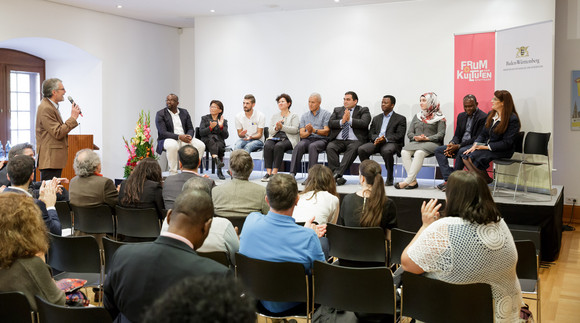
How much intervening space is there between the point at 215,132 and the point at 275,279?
5.87 m

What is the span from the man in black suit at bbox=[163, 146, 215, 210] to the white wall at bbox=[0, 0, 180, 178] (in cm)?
584

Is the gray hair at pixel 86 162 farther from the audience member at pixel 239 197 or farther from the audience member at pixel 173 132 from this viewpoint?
the audience member at pixel 173 132

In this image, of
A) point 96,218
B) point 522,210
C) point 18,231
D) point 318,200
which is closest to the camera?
point 18,231

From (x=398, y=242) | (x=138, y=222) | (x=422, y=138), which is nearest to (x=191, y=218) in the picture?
(x=398, y=242)

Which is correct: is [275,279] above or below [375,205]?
below

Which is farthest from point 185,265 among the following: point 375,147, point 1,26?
point 1,26

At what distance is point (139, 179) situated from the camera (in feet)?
15.5

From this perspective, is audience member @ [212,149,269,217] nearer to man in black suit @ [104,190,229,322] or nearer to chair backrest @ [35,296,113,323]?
chair backrest @ [35,296,113,323]

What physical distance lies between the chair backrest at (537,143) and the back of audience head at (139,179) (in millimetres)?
4480

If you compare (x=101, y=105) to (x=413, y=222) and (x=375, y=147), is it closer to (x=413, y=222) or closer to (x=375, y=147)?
(x=375, y=147)

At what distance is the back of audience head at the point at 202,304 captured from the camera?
0.86m

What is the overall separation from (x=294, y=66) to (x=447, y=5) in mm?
2887

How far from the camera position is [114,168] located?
35.3 ft

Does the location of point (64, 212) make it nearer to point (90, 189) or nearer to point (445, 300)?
point (90, 189)
